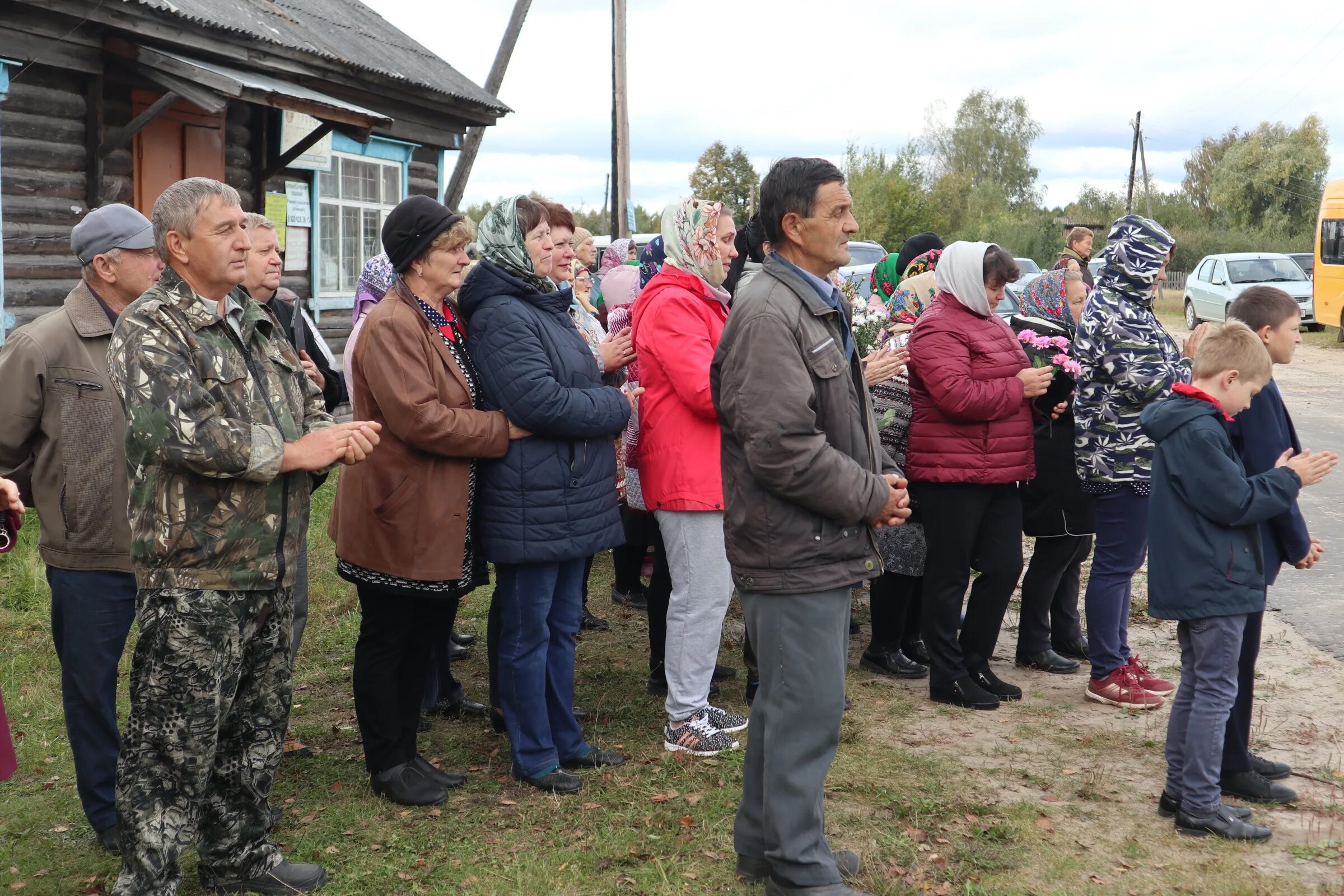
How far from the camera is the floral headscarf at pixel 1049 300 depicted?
605cm

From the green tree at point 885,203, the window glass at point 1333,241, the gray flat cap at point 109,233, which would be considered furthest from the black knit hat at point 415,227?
the green tree at point 885,203

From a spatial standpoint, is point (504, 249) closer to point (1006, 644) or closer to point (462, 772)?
point (462, 772)

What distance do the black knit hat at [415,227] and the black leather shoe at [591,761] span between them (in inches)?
77.1

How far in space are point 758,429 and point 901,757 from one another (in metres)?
1.97

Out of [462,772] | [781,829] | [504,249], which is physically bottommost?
[462,772]

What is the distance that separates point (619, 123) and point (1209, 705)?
15.2 m

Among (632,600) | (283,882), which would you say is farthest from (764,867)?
(632,600)

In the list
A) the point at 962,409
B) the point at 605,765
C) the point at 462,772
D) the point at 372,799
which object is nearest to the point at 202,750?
the point at 372,799

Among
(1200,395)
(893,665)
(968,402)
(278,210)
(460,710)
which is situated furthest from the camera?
(278,210)

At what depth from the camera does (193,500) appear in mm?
3127

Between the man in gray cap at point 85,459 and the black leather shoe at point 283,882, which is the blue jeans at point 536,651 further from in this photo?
the man in gray cap at point 85,459

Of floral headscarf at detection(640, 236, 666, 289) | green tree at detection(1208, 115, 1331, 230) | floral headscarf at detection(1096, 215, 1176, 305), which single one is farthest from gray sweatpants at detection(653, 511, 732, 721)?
green tree at detection(1208, 115, 1331, 230)

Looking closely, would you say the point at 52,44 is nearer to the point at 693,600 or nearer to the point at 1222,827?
the point at 693,600

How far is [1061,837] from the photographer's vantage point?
3889 mm
